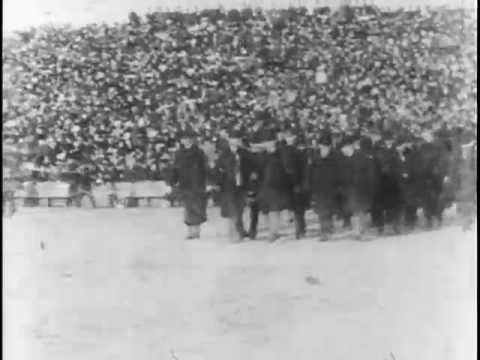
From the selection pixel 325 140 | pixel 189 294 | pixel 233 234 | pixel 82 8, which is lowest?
pixel 189 294

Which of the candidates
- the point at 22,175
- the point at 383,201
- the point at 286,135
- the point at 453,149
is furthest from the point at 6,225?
the point at 453,149

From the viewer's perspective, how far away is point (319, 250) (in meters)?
2.50

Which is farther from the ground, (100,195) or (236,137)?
(236,137)

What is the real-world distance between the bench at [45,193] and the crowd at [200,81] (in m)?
0.03

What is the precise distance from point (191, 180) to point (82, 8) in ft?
1.50

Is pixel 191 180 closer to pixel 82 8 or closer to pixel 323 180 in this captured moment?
pixel 323 180

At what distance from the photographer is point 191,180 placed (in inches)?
98.4

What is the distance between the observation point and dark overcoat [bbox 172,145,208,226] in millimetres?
2498

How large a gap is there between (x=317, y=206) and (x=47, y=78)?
2.23 ft

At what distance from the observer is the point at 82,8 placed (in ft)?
8.13

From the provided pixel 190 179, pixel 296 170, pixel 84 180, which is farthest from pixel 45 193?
pixel 296 170

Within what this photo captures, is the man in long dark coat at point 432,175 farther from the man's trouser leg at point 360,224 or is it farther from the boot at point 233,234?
the boot at point 233,234

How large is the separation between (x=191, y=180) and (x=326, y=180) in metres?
0.31

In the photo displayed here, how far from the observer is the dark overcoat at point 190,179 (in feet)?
8.20
